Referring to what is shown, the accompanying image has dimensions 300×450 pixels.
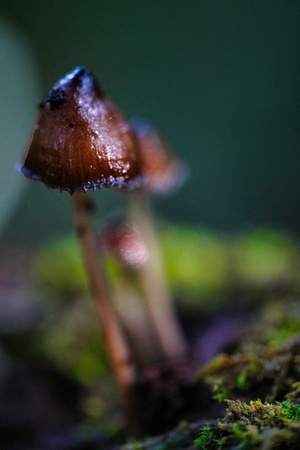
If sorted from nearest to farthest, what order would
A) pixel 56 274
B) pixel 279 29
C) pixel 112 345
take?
pixel 112 345 → pixel 56 274 → pixel 279 29

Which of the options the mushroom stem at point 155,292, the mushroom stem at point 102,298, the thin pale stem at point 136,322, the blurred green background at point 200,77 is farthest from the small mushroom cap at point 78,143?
the blurred green background at point 200,77

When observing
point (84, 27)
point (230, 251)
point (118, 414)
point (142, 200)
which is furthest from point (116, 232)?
point (84, 27)

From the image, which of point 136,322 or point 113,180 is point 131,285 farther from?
point 113,180

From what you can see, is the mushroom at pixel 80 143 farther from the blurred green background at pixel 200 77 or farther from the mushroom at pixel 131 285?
the blurred green background at pixel 200 77

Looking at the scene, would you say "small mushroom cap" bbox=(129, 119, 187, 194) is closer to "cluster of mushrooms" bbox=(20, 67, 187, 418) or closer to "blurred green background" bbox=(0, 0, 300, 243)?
"cluster of mushrooms" bbox=(20, 67, 187, 418)

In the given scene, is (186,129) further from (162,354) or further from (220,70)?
(162,354)

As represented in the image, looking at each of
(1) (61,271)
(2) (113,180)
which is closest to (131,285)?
(1) (61,271)
